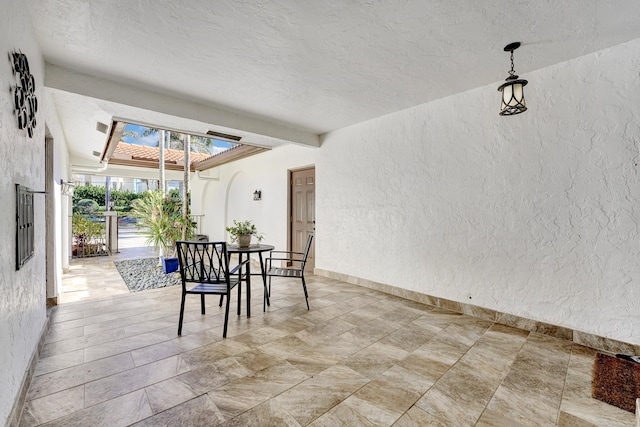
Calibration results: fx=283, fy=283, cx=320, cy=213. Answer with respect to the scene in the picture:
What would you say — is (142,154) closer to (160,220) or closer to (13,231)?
(160,220)

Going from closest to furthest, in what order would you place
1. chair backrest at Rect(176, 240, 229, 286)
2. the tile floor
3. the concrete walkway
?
the tile floor → chair backrest at Rect(176, 240, 229, 286) → the concrete walkway

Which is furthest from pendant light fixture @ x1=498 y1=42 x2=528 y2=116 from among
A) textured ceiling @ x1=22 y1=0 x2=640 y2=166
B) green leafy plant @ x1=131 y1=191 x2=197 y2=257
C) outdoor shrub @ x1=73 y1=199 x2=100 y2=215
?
outdoor shrub @ x1=73 y1=199 x2=100 y2=215

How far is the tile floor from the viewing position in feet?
5.32

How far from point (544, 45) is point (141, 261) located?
7751 millimetres

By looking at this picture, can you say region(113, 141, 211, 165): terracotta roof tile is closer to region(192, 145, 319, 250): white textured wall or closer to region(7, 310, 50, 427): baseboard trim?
region(192, 145, 319, 250): white textured wall

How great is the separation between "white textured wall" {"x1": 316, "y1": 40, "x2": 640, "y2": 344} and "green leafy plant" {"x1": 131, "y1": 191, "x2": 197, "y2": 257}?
3647mm

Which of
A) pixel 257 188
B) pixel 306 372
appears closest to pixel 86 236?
pixel 257 188

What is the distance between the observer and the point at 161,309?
11.0 ft

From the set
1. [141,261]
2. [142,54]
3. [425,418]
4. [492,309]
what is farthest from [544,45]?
[141,261]

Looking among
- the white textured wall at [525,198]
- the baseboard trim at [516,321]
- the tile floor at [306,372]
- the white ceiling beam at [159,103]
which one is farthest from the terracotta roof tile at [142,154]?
the baseboard trim at [516,321]

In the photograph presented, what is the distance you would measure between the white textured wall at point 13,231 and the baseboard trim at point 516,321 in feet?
11.9

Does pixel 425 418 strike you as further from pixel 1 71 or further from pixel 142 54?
pixel 142 54

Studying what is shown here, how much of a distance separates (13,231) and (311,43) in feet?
7.63

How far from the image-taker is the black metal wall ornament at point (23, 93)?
1625 mm
